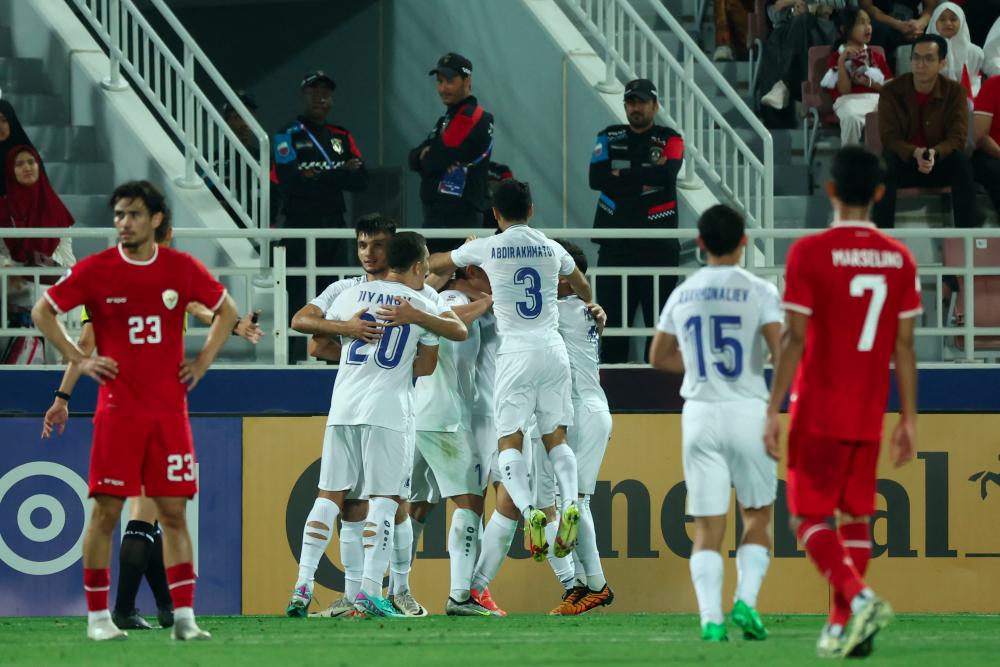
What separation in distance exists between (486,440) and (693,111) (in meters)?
4.68

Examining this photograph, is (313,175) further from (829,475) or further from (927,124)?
(829,475)

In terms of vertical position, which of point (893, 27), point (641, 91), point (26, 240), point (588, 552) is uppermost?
point (893, 27)

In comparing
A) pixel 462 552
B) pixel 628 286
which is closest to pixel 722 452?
pixel 462 552

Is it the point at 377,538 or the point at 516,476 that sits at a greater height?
the point at 516,476

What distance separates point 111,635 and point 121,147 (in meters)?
7.44

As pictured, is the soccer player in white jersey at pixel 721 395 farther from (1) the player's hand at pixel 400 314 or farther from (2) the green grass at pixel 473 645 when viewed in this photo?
(1) the player's hand at pixel 400 314

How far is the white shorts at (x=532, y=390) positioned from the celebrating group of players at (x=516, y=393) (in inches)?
0.5

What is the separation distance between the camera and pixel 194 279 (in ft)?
28.9

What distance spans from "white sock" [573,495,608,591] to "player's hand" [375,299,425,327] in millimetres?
1827

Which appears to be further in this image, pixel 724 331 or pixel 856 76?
pixel 856 76

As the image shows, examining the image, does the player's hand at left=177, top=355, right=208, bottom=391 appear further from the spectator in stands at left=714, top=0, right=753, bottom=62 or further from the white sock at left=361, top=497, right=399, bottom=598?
the spectator in stands at left=714, top=0, right=753, bottom=62

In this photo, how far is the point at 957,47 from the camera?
16172mm

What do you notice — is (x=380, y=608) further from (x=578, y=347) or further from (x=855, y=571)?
(x=855, y=571)

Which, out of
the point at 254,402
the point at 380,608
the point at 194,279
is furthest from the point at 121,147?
the point at 194,279
